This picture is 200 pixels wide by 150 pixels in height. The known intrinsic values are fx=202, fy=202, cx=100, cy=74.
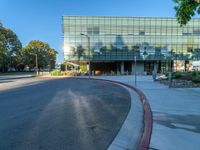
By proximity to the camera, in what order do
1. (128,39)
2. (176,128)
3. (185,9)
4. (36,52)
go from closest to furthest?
(176,128) → (185,9) → (128,39) → (36,52)

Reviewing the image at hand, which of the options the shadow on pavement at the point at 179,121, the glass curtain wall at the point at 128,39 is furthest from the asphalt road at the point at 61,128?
the glass curtain wall at the point at 128,39

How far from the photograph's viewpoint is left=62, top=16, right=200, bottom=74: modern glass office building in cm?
5397

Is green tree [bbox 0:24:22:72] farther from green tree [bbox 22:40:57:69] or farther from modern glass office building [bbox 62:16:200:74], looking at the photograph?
modern glass office building [bbox 62:16:200:74]

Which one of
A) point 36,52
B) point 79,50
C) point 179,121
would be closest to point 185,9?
point 179,121

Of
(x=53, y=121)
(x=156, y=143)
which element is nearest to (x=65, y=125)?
(x=53, y=121)

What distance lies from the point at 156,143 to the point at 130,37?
5279 centimetres

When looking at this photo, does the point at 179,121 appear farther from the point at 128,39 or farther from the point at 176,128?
the point at 128,39

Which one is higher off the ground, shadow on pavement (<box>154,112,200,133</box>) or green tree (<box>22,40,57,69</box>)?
green tree (<box>22,40,57,69</box>)

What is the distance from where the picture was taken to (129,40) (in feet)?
182

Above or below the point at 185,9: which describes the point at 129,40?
above

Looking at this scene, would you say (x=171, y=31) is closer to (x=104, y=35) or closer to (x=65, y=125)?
(x=104, y=35)

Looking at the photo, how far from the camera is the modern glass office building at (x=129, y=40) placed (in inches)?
2125

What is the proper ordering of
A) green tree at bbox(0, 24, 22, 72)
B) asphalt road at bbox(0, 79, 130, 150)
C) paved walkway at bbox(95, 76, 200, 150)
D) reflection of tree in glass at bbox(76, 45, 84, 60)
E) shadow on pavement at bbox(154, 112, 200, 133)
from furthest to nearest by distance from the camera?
1. green tree at bbox(0, 24, 22, 72)
2. reflection of tree in glass at bbox(76, 45, 84, 60)
3. shadow on pavement at bbox(154, 112, 200, 133)
4. asphalt road at bbox(0, 79, 130, 150)
5. paved walkway at bbox(95, 76, 200, 150)

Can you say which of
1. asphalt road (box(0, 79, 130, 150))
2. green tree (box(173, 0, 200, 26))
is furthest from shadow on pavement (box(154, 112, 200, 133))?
green tree (box(173, 0, 200, 26))
